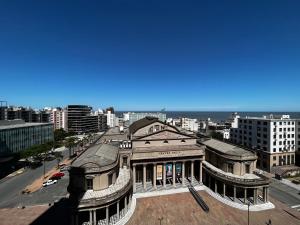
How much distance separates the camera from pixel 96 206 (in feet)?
116

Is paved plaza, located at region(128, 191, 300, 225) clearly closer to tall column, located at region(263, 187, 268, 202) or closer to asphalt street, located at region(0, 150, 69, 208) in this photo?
tall column, located at region(263, 187, 268, 202)

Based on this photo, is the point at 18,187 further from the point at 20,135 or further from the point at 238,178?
the point at 238,178

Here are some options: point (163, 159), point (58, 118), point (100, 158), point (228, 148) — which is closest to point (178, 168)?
point (163, 159)

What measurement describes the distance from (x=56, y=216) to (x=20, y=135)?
62.9 meters

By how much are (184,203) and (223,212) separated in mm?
8266

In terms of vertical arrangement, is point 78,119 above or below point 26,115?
below

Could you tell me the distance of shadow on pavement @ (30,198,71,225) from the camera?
3978 centimetres

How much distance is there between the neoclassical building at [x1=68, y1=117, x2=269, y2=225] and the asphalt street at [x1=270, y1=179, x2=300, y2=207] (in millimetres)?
4875

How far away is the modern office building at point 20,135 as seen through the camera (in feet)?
260

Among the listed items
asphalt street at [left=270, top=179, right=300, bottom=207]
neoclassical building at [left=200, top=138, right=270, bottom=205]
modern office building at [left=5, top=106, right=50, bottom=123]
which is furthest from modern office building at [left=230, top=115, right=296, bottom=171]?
modern office building at [left=5, top=106, right=50, bottom=123]

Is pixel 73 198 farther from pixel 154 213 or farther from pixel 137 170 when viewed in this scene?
pixel 137 170

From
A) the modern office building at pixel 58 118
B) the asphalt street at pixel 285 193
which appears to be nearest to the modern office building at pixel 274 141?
the asphalt street at pixel 285 193

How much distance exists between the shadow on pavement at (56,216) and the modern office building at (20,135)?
4636cm

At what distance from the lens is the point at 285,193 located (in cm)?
5316
